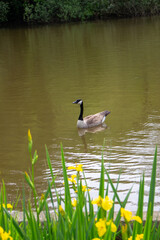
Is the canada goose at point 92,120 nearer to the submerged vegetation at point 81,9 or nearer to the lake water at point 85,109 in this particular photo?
the lake water at point 85,109

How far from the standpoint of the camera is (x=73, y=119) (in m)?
9.66

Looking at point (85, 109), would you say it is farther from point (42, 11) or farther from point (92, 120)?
point (42, 11)

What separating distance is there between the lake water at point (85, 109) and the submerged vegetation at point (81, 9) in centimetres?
1768

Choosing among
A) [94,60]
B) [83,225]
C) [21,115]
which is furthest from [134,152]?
[94,60]

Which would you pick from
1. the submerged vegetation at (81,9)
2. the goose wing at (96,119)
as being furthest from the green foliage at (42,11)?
the goose wing at (96,119)

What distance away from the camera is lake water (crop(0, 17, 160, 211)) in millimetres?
6582

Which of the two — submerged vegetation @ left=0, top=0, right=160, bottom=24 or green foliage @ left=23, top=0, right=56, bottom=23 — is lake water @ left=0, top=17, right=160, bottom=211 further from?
green foliage @ left=23, top=0, right=56, bottom=23

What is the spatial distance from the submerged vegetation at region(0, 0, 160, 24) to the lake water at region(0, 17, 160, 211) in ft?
58.0

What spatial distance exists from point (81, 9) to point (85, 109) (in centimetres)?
3051

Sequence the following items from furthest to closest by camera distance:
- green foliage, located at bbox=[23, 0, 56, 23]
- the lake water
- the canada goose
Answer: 1. green foliage, located at bbox=[23, 0, 56, 23]
2. the canada goose
3. the lake water

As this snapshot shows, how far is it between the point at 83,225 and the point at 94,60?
1590 centimetres

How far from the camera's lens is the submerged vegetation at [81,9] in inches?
1500

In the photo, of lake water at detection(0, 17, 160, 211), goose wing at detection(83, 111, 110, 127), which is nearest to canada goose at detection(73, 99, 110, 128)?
goose wing at detection(83, 111, 110, 127)

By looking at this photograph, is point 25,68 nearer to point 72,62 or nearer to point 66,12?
point 72,62
